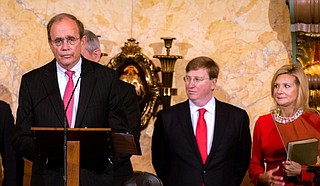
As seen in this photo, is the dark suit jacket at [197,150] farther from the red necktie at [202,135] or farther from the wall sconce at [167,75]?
the wall sconce at [167,75]

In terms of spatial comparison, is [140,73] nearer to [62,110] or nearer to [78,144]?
[62,110]

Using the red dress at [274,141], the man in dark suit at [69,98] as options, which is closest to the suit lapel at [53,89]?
the man in dark suit at [69,98]

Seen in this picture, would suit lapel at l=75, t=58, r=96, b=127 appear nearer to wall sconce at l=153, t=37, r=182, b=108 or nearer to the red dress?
the red dress

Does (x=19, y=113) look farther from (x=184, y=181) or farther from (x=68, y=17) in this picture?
(x=184, y=181)

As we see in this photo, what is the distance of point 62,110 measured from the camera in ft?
12.6

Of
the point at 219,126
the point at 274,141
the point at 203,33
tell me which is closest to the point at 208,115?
the point at 219,126

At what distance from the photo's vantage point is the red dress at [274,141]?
4688 millimetres

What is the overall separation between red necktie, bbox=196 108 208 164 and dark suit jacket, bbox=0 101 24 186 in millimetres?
1241

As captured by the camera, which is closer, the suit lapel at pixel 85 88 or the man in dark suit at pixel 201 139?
the suit lapel at pixel 85 88

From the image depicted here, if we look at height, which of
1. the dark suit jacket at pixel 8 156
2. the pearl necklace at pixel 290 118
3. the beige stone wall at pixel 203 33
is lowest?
the dark suit jacket at pixel 8 156

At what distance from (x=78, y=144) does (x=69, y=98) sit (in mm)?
462

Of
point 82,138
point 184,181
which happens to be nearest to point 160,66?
point 184,181

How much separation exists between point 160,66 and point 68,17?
228cm

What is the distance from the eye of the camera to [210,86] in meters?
4.92
